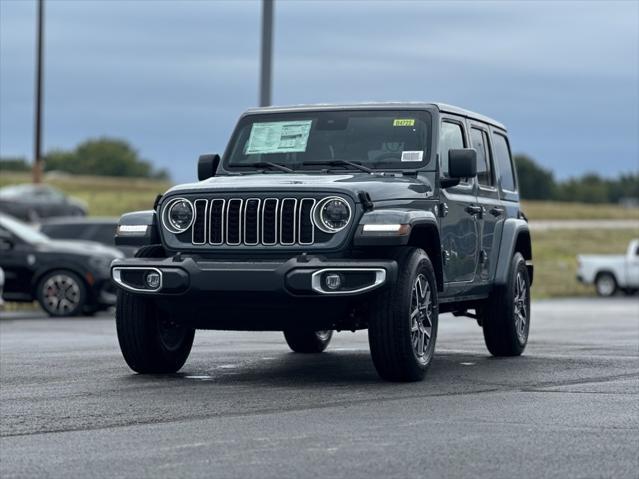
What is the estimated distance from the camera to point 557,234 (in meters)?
58.9

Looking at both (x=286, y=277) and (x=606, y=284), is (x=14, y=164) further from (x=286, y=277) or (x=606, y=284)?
(x=286, y=277)

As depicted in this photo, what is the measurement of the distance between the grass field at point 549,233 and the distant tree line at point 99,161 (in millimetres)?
77610

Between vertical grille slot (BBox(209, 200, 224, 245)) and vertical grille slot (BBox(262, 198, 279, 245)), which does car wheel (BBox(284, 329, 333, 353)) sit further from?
vertical grille slot (BBox(262, 198, 279, 245))

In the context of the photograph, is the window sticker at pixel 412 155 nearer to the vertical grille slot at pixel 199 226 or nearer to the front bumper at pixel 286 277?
the front bumper at pixel 286 277

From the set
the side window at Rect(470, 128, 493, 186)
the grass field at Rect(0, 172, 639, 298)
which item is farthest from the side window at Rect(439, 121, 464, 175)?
the grass field at Rect(0, 172, 639, 298)

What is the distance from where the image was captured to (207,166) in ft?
39.0

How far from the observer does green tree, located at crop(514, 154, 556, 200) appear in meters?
177

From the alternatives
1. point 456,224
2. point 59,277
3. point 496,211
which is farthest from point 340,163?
point 59,277

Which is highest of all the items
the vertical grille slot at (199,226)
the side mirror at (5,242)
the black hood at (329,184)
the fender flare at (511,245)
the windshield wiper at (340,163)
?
the windshield wiper at (340,163)

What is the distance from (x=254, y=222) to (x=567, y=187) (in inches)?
7408

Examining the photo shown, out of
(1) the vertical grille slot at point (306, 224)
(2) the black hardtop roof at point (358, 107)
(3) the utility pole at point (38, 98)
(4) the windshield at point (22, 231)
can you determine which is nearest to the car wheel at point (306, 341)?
(2) the black hardtop roof at point (358, 107)

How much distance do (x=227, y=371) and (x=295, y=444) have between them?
4.09 meters

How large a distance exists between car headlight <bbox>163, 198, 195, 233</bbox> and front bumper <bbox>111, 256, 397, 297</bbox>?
0.41 metres

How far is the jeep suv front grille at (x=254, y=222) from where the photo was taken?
32.5 feet
